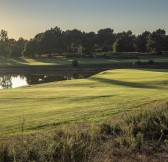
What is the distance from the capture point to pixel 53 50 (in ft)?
493

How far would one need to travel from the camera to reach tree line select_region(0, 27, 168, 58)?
12525 cm

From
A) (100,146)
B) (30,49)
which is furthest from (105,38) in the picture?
(100,146)

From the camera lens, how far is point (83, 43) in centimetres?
14188

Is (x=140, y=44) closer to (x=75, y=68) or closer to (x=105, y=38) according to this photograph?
(x=105, y=38)

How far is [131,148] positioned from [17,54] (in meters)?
149

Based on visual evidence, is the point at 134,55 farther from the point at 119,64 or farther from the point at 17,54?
the point at 17,54

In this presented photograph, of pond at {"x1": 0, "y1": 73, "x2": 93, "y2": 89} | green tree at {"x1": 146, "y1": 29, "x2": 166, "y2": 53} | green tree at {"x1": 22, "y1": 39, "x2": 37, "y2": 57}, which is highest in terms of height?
green tree at {"x1": 146, "y1": 29, "x2": 166, "y2": 53}

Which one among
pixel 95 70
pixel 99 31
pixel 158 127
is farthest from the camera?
pixel 99 31

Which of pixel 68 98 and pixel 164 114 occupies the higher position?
pixel 164 114

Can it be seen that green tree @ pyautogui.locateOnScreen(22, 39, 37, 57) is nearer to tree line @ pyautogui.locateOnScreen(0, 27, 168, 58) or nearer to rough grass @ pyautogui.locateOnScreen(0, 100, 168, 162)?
tree line @ pyautogui.locateOnScreen(0, 27, 168, 58)

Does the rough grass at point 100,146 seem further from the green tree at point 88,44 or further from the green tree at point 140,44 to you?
the green tree at point 88,44

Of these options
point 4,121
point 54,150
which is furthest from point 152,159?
point 4,121

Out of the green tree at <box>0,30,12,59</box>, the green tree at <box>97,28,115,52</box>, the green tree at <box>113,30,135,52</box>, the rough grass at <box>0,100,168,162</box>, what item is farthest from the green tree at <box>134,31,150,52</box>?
the rough grass at <box>0,100,168,162</box>

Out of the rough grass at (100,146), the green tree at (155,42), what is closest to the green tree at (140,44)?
the green tree at (155,42)
